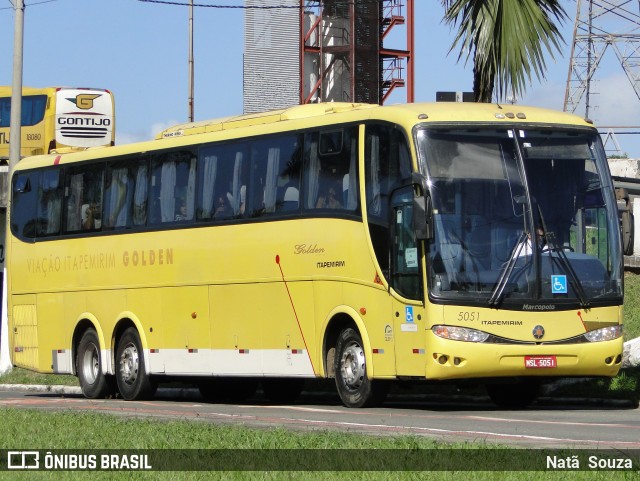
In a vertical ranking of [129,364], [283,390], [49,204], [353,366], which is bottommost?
[283,390]

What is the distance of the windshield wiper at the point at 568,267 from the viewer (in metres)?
18.4

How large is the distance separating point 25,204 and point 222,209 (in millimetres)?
6467

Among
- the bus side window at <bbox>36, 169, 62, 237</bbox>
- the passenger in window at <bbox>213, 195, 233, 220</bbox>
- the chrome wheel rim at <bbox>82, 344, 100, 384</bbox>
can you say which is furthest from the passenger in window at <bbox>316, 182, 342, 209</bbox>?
the bus side window at <bbox>36, 169, 62, 237</bbox>

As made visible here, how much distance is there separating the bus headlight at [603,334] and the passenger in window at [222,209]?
19.3 feet

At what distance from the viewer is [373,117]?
765 inches

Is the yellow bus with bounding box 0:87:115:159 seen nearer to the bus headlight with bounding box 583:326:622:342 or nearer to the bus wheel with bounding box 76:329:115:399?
the bus wheel with bounding box 76:329:115:399

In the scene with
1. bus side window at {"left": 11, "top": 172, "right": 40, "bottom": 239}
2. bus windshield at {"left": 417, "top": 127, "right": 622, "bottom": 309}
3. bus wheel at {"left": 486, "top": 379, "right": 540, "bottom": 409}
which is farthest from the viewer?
bus side window at {"left": 11, "top": 172, "right": 40, "bottom": 239}

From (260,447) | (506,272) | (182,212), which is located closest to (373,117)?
(506,272)

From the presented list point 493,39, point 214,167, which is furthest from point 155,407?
point 493,39

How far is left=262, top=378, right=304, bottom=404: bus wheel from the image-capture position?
24.2m

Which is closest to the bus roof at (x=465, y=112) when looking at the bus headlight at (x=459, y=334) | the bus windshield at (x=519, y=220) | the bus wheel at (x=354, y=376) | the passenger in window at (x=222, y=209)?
the bus windshield at (x=519, y=220)

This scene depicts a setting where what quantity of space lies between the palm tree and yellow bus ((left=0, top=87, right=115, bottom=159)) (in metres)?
38.8

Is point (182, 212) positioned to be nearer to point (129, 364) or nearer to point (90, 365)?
point (129, 364)

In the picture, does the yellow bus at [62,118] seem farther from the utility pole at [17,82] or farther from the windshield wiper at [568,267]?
the windshield wiper at [568,267]
